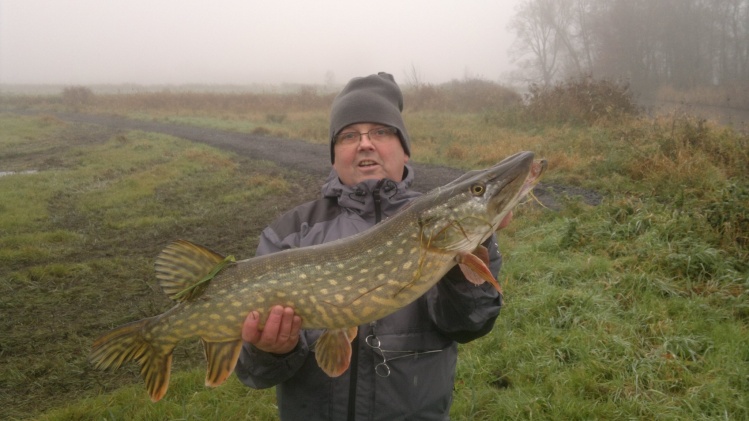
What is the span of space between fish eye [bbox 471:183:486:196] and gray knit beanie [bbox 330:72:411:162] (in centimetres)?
78

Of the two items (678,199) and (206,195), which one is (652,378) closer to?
(678,199)

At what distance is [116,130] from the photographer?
1856cm

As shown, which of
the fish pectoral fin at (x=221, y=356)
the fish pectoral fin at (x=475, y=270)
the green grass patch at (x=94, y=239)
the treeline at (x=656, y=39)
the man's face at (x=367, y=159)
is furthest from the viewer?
the treeline at (x=656, y=39)

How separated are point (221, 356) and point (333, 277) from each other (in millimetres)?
604

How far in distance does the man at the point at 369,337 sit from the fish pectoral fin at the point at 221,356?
0.06 metres

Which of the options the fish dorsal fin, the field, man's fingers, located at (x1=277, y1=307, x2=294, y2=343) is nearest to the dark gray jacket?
man's fingers, located at (x1=277, y1=307, x2=294, y2=343)

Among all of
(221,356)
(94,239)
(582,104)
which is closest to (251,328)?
(221,356)

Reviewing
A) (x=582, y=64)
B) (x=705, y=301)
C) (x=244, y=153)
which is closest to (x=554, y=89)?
(x=244, y=153)

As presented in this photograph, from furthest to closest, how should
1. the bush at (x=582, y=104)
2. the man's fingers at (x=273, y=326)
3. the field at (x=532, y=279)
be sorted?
1. the bush at (x=582, y=104)
2. the field at (x=532, y=279)
3. the man's fingers at (x=273, y=326)

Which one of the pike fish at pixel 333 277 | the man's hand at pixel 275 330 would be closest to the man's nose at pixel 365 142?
the pike fish at pixel 333 277

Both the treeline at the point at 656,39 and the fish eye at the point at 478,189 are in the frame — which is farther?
the treeline at the point at 656,39

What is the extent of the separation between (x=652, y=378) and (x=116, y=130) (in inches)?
804

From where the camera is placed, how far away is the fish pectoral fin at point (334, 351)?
5.75ft

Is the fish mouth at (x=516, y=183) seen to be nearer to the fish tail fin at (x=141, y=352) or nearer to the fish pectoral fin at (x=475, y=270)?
the fish pectoral fin at (x=475, y=270)
